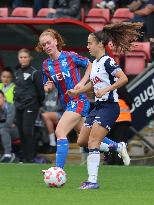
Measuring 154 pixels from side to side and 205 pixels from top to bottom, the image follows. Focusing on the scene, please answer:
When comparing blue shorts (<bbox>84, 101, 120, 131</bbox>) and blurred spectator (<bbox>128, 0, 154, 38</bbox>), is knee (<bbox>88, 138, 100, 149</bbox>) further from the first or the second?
blurred spectator (<bbox>128, 0, 154, 38</bbox>)

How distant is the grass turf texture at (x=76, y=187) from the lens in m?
9.10

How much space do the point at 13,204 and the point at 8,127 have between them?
24.3 ft

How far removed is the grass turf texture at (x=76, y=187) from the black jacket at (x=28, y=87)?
165 cm

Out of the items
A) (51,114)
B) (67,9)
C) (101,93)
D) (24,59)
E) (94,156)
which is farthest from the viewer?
(67,9)

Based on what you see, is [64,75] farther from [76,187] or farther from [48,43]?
[76,187]

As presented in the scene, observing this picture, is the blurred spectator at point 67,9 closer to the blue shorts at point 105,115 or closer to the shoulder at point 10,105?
the shoulder at point 10,105

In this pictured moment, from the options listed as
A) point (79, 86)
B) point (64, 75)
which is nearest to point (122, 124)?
point (64, 75)

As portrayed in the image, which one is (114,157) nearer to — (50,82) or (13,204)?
(50,82)

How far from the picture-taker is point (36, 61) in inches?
708

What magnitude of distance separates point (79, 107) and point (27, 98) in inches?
168

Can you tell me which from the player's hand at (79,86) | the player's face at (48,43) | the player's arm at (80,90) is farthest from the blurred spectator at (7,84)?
the player's arm at (80,90)

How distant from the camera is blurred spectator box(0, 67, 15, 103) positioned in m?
16.5

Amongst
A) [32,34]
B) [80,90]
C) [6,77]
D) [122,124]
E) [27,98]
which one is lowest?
[122,124]

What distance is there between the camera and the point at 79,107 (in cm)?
1145
